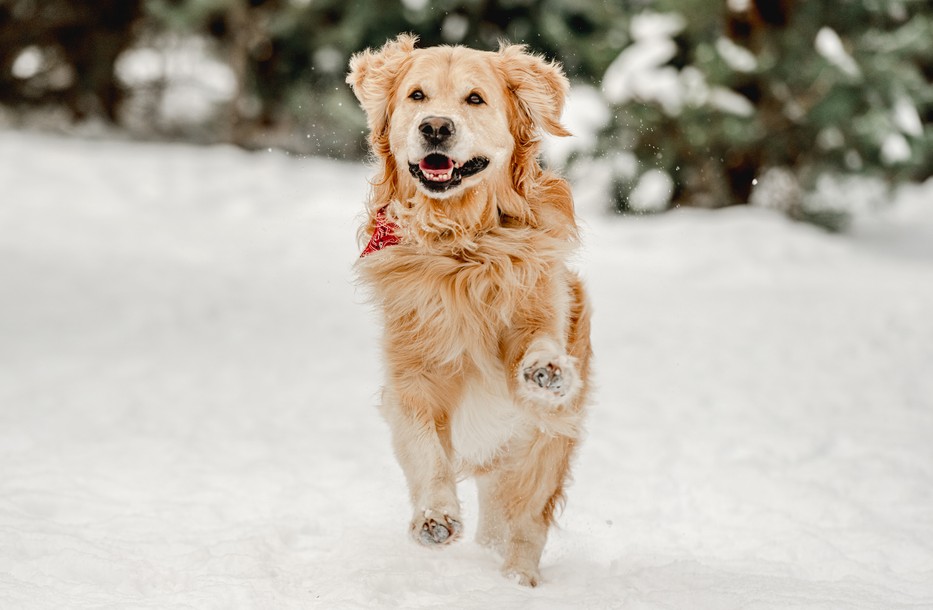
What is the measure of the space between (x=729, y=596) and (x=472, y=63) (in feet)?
7.11

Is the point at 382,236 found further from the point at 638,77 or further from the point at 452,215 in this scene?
the point at 638,77

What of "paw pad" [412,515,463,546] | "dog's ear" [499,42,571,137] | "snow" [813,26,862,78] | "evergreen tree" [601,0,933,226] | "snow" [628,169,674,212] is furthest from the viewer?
"snow" [628,169,674,212]

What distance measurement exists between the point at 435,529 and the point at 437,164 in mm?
1312

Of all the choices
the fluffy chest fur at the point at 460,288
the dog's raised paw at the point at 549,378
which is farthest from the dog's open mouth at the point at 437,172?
the dog's raised paw at the point at 549,378

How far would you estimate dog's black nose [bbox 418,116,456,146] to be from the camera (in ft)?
A: 12.4

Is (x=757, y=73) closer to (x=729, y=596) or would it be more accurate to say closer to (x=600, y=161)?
(x=600, y=161)

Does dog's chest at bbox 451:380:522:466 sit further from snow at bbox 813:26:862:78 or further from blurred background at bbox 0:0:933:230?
snow at bbox 813:26:862:78

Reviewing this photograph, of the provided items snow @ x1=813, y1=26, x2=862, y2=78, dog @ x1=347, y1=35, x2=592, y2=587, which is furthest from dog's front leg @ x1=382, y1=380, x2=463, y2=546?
→ snow @ x1=813, y1=26, x2=862, y2=78

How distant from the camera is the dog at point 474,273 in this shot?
13.1 feet

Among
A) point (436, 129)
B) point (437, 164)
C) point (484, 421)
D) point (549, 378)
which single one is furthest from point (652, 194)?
point (549, 378)

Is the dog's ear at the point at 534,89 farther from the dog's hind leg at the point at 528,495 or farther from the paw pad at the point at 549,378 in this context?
the dog's hind leg at the point at 528,495

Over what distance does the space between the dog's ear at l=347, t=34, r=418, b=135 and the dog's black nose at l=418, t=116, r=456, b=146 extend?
1.74ft

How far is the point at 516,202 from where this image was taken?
4.23 metres

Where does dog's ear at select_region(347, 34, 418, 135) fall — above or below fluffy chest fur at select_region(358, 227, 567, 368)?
above
